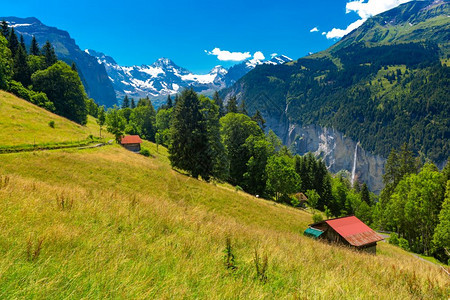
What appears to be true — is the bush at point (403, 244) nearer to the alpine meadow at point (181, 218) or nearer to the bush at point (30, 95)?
the alpine meadow at point (181, 218)

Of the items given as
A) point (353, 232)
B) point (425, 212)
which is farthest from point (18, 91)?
point (425, 212)

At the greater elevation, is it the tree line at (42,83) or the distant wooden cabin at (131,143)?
the tree line at (42,83)

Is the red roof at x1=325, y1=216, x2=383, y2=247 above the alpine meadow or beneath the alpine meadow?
beneath

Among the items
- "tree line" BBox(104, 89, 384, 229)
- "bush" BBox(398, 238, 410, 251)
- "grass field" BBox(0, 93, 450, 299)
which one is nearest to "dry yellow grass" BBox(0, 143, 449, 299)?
"grass field" BBox(0, 93, 450, 299)

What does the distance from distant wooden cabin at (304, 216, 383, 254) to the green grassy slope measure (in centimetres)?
3890

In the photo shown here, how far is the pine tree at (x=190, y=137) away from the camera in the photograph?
34875mm

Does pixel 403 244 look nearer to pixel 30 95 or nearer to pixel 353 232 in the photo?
pixel 353 232

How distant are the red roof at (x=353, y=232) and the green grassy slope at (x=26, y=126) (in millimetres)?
40024

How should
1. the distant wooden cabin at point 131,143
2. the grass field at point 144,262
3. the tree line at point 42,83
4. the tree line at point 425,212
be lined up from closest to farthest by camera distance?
the grass field at point 144,262
the tree line at point 425,212
the tree line at point 42,83
the distant wooden cabin at point 131,143

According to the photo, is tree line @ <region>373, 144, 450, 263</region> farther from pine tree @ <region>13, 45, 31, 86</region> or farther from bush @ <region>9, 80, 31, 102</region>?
pine tree @ <region>13, 45, 31, 86</region>

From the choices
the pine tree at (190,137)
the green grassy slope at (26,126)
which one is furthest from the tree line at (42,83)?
the pine tree at (190,137)

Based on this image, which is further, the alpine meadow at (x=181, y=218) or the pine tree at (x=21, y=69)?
the pine tree at (x=21, y=69)

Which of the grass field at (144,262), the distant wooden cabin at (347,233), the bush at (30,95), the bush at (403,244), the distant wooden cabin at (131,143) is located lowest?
the bush at (403,244)

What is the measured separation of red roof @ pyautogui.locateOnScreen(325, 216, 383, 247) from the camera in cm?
2499
